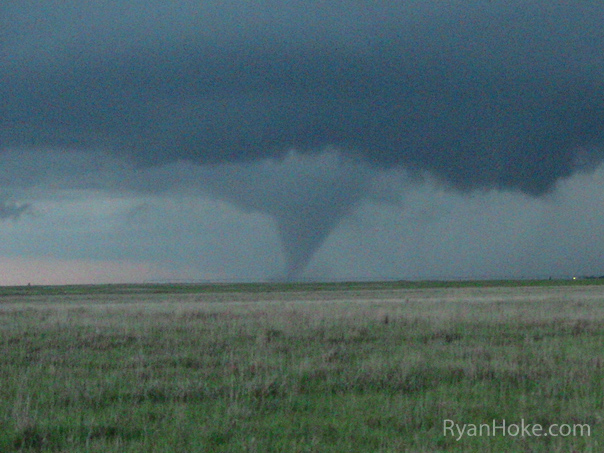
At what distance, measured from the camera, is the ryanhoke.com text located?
9.27 metres

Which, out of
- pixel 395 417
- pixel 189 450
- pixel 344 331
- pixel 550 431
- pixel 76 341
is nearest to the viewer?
pixel 189 450

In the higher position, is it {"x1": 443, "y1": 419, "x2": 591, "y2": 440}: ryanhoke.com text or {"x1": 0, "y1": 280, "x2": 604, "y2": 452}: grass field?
{"x1": 0, "y1": 280, "x2": 604, "y2": 452}: grass field

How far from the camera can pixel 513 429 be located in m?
9.48

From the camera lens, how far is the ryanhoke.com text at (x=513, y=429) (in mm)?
9266

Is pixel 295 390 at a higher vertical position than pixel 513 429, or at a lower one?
higher

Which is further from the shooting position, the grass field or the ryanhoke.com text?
the ryanhoke.com text

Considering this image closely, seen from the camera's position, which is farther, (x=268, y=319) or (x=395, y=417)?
(x=268, y=319)

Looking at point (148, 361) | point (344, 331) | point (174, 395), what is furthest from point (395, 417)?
point (344, 331)

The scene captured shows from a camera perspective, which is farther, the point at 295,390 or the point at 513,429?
the point at 295,390

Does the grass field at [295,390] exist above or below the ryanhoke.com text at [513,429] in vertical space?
above

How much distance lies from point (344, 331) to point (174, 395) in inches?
413

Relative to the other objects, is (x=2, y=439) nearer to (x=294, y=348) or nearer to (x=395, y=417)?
(x=395, y=417)

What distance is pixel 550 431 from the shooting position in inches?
368

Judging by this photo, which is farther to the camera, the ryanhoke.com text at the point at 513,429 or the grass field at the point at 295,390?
the ryanhoke.com text at the point at 513,429
